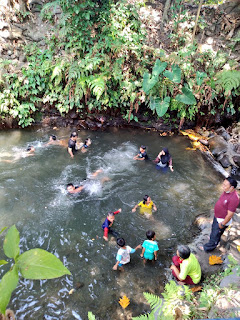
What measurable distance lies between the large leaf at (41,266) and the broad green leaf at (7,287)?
0.05 meters

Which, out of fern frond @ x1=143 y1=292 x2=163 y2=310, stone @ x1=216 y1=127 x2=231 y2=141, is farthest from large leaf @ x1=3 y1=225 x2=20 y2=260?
stone @ x1=216 y1=127 x2=231 y2=141

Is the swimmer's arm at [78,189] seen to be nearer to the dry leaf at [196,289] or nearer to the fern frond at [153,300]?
the dry leaf at [196,289]

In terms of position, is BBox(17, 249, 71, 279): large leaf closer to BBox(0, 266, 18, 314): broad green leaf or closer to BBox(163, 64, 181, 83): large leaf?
BBox(0, 266, 18, 314): broad green leaf

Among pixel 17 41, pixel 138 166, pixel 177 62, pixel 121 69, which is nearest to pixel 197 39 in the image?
Answer: pixel 177 62

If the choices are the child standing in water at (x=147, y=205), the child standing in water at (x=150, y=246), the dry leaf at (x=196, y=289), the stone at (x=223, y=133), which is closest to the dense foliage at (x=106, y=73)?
the stone at (x=223, y=133)

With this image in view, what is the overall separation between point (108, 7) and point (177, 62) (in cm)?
396

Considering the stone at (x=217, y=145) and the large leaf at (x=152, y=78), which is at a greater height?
the large leaf at (x=152, y=78)

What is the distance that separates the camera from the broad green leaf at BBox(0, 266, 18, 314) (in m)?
0.98

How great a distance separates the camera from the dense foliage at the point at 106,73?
952 centimetres

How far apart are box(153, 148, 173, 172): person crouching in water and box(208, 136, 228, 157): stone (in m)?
2.39

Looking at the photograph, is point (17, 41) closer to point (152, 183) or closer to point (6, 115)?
point (6, 115)

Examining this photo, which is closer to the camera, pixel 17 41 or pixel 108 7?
pixel 108 7

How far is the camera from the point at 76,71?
9375mm

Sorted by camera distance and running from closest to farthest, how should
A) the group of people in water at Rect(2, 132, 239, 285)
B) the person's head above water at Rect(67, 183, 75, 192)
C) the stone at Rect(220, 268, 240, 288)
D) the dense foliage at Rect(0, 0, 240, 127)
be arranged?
the stone at Rect(220, 268, 240, 288)
the group of people in water at Rect(2, 132, 239, 285)
the person's head above water at Rect(67, 183, 75, 192)
the dense foliage at Rect(0, 0, 240, 127)
